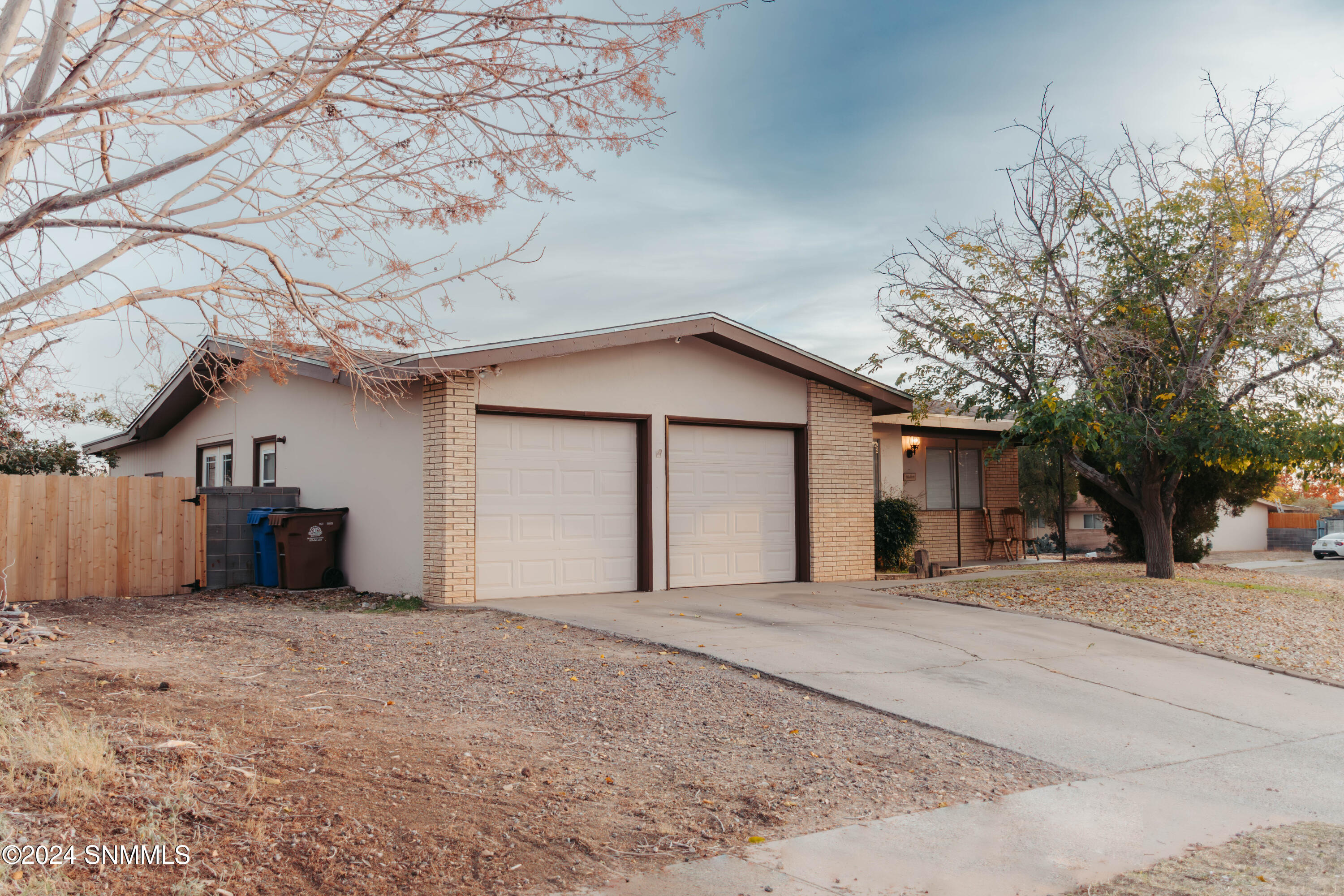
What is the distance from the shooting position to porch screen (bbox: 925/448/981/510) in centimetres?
1939

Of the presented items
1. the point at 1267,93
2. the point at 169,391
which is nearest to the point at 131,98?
the point at 1267,93

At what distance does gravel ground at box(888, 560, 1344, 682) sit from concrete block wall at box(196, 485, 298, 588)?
9473 millimetres

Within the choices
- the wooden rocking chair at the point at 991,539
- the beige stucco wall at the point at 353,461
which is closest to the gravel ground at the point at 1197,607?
the wooden rocking chair at the point at 991,539

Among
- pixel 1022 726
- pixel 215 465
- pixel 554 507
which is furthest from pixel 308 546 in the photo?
pixel 1022 726

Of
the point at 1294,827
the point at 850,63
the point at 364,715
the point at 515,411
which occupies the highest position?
the point at 850,63

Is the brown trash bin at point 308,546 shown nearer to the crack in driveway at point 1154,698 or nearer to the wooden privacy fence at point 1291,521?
the crack in driveway at point 1154,698

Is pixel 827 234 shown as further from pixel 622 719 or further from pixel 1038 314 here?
pixel 622 719

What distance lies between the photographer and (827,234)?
56.3ft

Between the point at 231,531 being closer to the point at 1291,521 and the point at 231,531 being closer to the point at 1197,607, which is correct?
the point at 1197,607

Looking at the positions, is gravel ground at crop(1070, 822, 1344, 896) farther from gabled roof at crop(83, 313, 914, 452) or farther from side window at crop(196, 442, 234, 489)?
side window at crop(196, 442, 234, 489)

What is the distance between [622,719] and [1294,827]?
12.7 ft

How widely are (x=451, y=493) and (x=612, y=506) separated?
7.80 ft

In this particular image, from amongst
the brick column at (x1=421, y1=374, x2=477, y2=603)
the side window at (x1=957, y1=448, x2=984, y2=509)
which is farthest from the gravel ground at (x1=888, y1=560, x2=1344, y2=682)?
the brick column at (x1=421, y1=374, x2=477, y2=603)

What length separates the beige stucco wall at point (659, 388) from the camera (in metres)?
11.7
